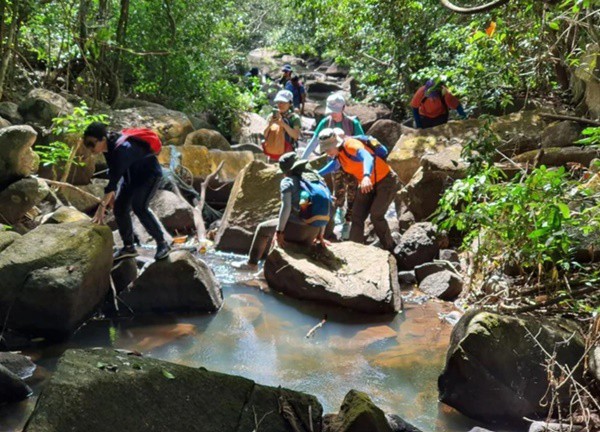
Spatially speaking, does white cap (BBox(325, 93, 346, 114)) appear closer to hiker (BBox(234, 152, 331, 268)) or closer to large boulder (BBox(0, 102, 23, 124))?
hiker (BBox(234, 152, 331, 268))

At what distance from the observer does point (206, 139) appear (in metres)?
13.7

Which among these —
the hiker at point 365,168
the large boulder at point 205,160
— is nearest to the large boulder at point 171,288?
the hiker at point 365,168

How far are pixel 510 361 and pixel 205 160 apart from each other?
319 inches

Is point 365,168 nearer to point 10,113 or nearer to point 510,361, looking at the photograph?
point 510,361

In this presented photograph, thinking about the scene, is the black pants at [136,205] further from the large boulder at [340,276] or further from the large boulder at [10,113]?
the large boulder at [10,113]

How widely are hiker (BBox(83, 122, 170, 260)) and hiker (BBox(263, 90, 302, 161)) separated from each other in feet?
10.1

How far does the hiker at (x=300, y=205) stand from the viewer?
26.2 ft

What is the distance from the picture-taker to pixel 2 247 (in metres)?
6.64

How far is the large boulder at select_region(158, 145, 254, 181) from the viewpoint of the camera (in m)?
12.2

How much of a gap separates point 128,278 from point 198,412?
3.84m

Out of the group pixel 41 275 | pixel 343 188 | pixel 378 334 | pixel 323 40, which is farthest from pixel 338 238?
pixel 323 40

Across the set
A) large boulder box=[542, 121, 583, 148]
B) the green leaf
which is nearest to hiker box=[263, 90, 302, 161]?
large boulder box=[542, 121, 583, 148]

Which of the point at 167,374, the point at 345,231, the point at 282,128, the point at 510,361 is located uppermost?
the point at 282,128

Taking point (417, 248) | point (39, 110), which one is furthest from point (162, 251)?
point (39, 110)
